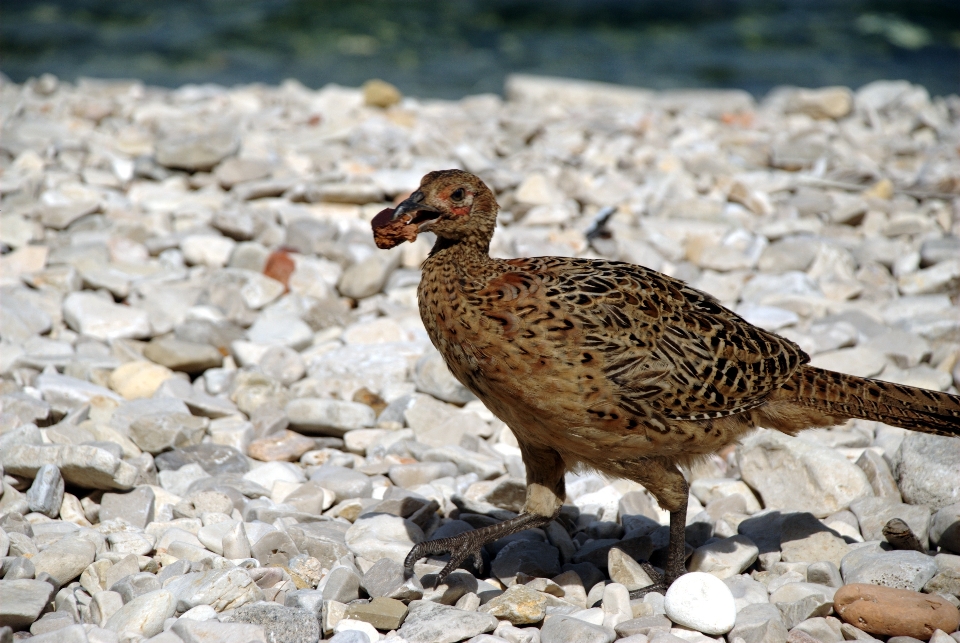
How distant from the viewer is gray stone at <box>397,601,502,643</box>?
3299 mm

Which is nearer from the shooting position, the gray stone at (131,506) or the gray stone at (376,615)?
the gray stone at (376,615)

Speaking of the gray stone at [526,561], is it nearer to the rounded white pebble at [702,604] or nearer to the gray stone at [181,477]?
the rounded white pebble at [702,604]

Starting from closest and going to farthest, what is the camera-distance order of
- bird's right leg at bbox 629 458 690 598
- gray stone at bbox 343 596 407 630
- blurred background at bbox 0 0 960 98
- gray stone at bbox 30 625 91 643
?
gray stone at bbox 30 625 91 643 → gray stone at bbox 343 596 407 630 → bird's right leg at bbox 629 458 690 598 → blurred background at bbox 0 0 960 98

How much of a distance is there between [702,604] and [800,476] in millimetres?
1297

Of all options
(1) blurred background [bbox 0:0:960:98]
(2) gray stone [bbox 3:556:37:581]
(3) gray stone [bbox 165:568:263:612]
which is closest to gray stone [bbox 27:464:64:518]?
(2) gray stone [bbox 3:556:37:581]

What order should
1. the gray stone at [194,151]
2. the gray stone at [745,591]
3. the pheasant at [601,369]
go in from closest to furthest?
1. the pheasant at [601,369]
2. the gray stone at [745,591]
3. the gray stone at [194,151]

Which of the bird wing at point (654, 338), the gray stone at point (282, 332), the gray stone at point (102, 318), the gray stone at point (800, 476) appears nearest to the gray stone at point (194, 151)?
the gray stone at point (102, 318)

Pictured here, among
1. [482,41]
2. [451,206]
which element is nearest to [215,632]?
[451,206]

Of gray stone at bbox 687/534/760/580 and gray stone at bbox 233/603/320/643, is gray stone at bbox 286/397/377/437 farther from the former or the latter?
gray stone at bbox 687/534/760/580

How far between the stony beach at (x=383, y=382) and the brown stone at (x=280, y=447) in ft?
0.08

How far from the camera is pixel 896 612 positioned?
337 cm

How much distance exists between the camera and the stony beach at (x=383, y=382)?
346cm

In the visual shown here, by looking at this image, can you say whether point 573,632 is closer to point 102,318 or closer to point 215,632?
point 215,632

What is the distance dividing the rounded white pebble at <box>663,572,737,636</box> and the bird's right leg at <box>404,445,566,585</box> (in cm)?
66
